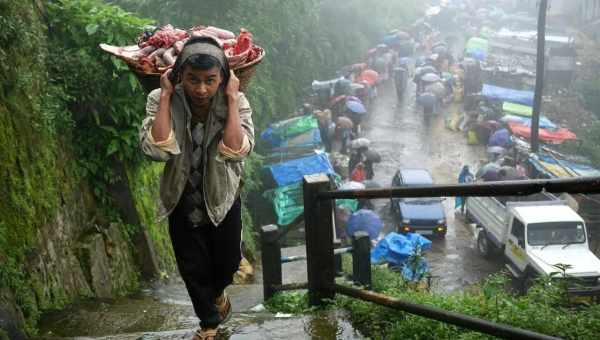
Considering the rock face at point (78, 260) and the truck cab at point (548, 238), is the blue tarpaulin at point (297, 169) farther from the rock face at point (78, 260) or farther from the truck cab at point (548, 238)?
the rock face at point (78, 260)

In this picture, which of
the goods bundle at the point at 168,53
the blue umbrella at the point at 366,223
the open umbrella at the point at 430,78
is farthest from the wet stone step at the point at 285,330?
the open umbrella at the point at 430,78

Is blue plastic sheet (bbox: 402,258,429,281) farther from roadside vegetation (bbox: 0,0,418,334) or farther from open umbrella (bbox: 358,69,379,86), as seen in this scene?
open umbrella (bbox: 358,69,379,86)

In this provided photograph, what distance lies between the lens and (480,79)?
28734 millimetres

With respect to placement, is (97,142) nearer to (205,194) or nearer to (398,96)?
(205,194)

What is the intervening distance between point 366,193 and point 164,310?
2.75m

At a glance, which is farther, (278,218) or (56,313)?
(278,218)

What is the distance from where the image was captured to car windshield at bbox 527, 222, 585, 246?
44.8ft

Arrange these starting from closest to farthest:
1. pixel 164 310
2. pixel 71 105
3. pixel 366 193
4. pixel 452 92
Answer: pixel 366 193 → pixel 164 310 → pixel 71 105 → pixel 452 92

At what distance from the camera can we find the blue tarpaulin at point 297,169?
17172 millimetres

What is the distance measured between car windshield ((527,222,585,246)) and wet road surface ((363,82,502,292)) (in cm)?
150

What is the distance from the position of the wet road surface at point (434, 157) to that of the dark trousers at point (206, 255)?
1038 centimetres

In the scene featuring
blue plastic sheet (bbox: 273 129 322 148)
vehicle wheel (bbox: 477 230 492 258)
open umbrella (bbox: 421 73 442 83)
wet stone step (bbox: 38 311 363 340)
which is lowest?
vehicle wheel (bbox: 477 230 492 258)

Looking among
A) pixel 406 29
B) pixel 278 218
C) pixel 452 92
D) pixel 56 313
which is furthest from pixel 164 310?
pixel 406 29

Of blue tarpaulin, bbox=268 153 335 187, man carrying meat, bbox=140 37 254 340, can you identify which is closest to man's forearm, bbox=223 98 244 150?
man carrying meat, bbox=140 37 254 340
